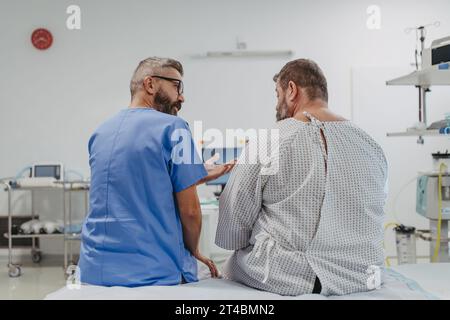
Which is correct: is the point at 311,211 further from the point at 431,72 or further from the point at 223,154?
the point at 223,154

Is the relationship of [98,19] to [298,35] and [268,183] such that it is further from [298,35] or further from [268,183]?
[268,183]

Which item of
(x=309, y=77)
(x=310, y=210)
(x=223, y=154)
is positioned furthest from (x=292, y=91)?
(x=223, y=154)

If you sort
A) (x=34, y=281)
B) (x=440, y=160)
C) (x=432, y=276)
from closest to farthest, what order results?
(x=432, y=276), (x=440, y=160), (x=34, y=281)

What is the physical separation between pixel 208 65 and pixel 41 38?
1519 millimetres

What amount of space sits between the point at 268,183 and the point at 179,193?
0.26 metres

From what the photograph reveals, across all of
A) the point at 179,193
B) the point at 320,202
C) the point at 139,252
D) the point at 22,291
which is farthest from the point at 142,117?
the point at 22,291

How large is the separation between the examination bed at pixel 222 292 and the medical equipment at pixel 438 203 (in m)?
1.13

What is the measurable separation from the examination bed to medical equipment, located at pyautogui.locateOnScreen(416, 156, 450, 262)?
44.5 inches

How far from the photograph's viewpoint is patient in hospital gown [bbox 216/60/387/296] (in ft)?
4.09

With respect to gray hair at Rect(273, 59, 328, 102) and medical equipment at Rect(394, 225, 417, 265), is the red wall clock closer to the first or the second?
medical equipment at Rect(394, 225, 417, 265)

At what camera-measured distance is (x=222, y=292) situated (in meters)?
1.27

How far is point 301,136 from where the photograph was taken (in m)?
1.27

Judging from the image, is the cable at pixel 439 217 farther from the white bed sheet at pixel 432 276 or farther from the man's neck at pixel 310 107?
the man's neck at pixel 310 107

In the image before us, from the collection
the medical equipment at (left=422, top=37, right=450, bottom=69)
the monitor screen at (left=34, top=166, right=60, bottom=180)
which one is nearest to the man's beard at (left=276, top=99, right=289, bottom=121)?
the medical equipment at (left=422, top=37, right=450, bottom=69)
